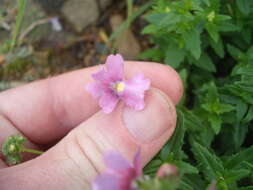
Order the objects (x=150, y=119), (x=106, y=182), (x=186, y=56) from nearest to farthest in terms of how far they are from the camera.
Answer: (x=106, y=182) → (x=150, y=119) → (x=186, y=56)

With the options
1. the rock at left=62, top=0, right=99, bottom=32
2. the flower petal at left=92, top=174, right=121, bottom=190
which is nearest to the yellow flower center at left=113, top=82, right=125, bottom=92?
the flower petal at left=92, top=174, right=121, bottom=190

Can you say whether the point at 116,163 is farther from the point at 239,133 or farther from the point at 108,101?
the point at 239,133

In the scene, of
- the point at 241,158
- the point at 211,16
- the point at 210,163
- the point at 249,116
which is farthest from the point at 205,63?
the point at 210,163

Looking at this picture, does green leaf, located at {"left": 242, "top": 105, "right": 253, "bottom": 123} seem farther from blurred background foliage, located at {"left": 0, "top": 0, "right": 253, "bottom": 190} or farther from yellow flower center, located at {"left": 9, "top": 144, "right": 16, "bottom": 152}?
yellow flower center, located at {"left": 9, "top": 144, "right": 16, "bottom": 152}

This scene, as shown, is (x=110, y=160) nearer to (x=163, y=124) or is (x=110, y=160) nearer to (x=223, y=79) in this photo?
(x=163, y=124)

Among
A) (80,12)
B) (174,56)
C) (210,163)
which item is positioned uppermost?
(80,12)

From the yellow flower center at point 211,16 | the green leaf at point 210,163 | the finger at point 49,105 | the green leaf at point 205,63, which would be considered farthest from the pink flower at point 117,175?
the green leaf at point 205,63

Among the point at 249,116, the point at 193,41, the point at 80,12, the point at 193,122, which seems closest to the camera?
the point at 249,116
